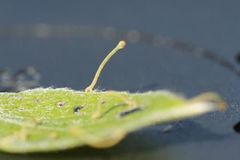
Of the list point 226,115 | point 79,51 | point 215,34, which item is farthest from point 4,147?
point 215,34

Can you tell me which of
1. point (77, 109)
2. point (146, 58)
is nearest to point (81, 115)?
point (77, 109)

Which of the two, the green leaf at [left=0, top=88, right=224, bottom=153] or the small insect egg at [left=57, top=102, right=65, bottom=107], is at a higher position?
the small insect egg at [left=57, top=102, right=65, bottom=107]

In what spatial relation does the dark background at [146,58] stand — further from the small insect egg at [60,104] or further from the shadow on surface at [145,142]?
the small insect egg at [60,104]

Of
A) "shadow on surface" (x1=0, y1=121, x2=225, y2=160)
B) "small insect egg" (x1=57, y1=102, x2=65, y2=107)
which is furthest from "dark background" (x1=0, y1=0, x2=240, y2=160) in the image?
"small insect egg" (x1=57, y1=102, x2=65, y2=107)

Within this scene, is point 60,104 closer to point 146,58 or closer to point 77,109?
point 77,109

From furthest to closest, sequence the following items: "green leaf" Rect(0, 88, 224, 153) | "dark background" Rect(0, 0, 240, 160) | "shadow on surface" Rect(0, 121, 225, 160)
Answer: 1. "dark background" Rect(0, 0, 240, 160)
2. "shadow on surface" Rect(0, 121, 225, 160)
3. "green leaf" Rect(0, 88, 224, 153)

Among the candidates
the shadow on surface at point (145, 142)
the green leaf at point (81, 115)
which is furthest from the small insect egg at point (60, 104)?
the shadow on surface at point (145, 142)

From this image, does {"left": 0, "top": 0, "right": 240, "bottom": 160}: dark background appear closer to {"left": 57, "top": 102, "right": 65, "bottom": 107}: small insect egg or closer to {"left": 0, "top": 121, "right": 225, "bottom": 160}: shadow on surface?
{"left": 0, "top": 121, "right": 225, "bottom": 160}: shadow on surface

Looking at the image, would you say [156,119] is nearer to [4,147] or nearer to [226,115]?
[4,147]
